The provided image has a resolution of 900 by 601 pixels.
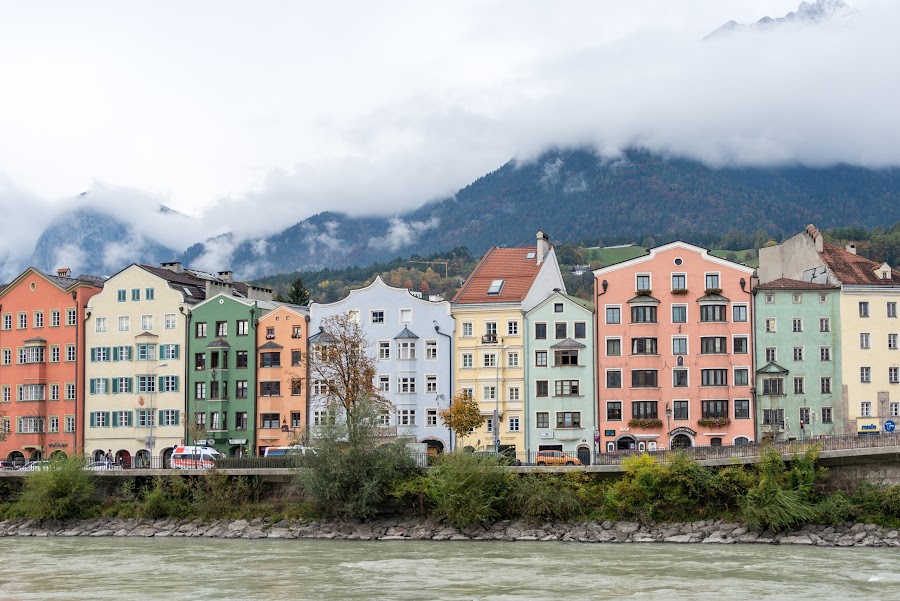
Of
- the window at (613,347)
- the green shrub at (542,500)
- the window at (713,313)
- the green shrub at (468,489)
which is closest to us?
the green shrub at (542,500)

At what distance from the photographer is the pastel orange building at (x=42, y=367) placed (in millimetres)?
99312

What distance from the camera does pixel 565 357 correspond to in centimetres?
8800

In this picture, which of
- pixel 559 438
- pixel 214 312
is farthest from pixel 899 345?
pixel 214 312

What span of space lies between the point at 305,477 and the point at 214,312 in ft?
102

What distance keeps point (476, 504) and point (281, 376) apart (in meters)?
32.8

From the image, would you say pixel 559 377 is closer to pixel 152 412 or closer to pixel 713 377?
pixel 713 377

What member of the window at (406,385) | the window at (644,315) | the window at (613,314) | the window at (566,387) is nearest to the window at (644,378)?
the window at (644,315)

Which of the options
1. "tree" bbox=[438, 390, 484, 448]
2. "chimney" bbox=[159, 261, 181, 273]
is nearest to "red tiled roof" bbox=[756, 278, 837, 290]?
"tree" bbox=[438, 390, 484, 448]

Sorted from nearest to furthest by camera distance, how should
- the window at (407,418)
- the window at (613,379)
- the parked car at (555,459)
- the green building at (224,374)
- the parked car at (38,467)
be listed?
the parked car at (555,459), the parked car at (38,467), the window at (613,379), the window at (407,418), the green building at (224,374)

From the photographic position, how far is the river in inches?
1796

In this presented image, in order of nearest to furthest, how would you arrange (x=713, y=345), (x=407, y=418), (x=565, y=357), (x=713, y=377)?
(x=713, y=377)
(x=713, y=345)
(x=565, y=357)
(x=407, y=418)

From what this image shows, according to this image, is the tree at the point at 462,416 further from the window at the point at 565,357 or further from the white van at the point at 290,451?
the white van at the point at 290,451

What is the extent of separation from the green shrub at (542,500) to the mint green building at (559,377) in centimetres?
2028

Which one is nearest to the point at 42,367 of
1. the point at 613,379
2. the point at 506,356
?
the point at 506,356
